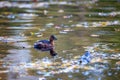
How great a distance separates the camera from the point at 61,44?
677 inches

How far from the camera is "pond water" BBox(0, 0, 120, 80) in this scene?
511 inches

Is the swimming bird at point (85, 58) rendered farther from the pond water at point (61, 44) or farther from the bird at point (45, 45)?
the bird at point (45, 45)

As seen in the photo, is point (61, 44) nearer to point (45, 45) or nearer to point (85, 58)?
point (45, 45)

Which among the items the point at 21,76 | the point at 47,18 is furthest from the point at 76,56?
the point at 47,18

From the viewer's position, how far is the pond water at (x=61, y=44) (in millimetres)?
12977

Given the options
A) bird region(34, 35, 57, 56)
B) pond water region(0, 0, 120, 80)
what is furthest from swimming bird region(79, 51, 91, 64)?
bird region(34, 35, 57, 56)

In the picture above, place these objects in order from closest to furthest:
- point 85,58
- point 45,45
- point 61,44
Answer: point 85,58 < point 45,45 < point 61,44

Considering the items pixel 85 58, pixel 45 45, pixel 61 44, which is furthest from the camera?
pixel 61 44

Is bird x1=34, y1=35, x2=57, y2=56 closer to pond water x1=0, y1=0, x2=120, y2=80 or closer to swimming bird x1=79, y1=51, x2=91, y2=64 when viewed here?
pond water x1=0, y1=0, x2=120, y2=80

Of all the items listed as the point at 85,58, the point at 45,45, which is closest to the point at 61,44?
the point at 45,45

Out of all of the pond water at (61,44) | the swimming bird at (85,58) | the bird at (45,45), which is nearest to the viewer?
the pond water at (61,44)

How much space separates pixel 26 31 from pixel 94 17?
19.8 ft

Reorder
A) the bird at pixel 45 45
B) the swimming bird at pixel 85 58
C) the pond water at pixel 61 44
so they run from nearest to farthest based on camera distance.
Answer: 1. the pond water at pixel 61 44
2. the swimming bird at pixel 85 58
3. the bird at pixel 45 45

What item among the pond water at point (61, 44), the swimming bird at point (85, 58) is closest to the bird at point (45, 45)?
the pond water at point (61, 44)
